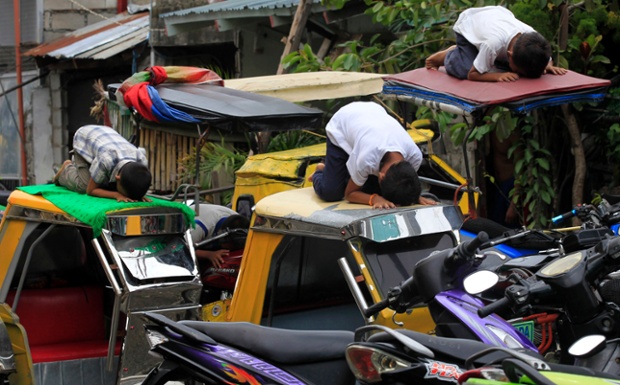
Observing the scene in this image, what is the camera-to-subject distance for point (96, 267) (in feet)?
25.2

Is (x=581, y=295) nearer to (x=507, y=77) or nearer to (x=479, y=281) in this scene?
(x=479, y=281)

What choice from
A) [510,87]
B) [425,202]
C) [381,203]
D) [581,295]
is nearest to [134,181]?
[381,203]

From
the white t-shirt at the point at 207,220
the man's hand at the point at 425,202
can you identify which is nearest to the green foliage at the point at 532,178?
the white t-shirt at the point at 207,220

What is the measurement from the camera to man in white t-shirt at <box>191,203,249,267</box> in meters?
7.11

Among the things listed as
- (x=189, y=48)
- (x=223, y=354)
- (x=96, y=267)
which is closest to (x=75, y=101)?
(x=189, y=48)

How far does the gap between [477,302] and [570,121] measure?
4.83 metres

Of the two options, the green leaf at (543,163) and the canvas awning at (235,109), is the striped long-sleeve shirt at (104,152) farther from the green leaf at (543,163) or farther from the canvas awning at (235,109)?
the green leaf at (543,163)

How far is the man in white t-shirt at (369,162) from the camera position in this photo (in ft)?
18.6

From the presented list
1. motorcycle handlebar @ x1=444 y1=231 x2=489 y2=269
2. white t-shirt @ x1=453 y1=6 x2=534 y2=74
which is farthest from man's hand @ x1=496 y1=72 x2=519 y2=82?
motorcycle handlebar @ x1=444 y1=231 x2=489 y2=269

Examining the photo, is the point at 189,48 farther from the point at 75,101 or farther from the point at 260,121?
the point at 260,121

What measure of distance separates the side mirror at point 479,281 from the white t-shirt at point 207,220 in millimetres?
3767

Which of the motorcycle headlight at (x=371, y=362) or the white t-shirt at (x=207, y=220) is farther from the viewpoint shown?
the white t-shirt at (x=207, y=220)

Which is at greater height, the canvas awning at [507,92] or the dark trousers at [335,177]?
the canvas awning at [507,92]

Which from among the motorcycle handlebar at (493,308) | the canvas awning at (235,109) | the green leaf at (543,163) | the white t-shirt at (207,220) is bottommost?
the white t-shirt at (207,220)
